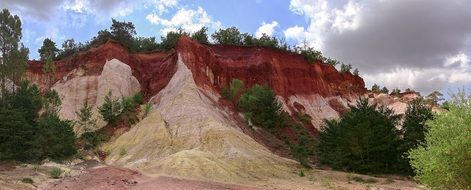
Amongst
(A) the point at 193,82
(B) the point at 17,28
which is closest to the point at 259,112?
(A) the point at 193,82

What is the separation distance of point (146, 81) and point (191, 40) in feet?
31.9

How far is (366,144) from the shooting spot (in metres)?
48.0

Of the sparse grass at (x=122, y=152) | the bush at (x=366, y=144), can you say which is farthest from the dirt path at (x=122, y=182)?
the bush at (x=366, y=144)

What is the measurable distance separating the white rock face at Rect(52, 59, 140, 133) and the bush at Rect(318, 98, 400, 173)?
3446 centimetres

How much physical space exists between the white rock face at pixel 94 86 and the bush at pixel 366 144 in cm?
3446

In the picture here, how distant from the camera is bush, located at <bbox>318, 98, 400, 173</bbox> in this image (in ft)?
157

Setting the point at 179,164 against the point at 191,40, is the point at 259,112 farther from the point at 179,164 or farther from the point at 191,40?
the point at 179,164

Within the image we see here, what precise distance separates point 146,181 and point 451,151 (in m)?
20.8

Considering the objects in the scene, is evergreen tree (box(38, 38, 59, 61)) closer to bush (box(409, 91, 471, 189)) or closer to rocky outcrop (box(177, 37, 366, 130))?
rocky outcrop (box(177, 37, 366, 130))

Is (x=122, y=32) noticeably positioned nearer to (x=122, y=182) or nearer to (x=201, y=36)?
(x=201, y=36)

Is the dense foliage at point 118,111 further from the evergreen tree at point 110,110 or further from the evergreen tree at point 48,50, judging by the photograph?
the evergreen tree at point 48,50

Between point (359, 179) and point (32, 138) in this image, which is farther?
point (32, 138)

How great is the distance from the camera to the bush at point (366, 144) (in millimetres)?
47906

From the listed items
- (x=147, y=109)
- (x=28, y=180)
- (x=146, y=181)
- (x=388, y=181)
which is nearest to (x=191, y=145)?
(x=147, y=109)
